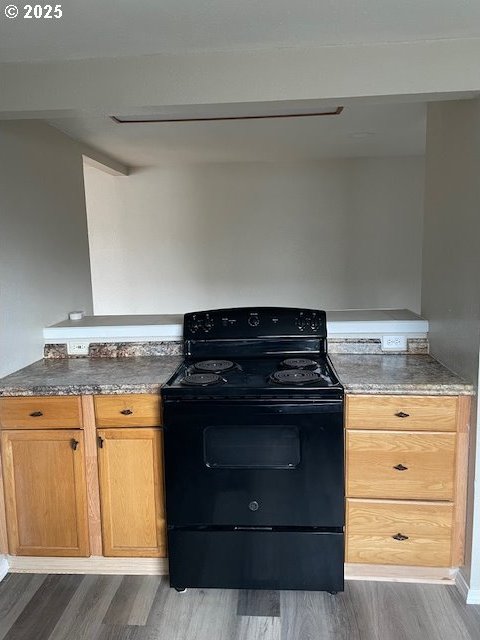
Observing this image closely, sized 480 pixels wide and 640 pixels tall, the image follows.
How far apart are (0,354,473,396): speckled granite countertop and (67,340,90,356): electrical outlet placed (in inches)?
4.7

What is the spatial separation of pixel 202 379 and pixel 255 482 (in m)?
0.47

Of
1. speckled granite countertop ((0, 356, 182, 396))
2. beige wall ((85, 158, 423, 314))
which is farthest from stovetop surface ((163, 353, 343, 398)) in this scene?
beige wall ((85, 158, 423, 314))

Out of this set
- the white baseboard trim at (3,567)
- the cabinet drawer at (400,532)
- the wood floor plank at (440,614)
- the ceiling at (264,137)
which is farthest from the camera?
the ceiling at (264,137)

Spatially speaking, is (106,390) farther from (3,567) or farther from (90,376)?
(3,567)

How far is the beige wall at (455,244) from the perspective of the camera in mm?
1946

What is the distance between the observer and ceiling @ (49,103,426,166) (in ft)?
9.46

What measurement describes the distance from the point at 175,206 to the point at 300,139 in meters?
1.70

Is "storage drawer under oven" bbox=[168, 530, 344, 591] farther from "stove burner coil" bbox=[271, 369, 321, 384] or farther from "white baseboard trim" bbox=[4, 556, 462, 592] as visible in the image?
"stove burner coil" bbox=[271, 369, 321, 384]

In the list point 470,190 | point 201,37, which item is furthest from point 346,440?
point 201,37

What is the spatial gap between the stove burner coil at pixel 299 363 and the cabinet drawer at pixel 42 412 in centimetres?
94

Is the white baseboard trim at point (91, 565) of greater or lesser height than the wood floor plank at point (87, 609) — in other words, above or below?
above

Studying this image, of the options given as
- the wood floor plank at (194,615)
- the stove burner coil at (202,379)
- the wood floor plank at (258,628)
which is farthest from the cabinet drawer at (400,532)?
the stove burner coil at (202,379)

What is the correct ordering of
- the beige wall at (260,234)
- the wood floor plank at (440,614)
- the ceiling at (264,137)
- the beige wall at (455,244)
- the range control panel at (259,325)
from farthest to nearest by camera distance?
the beige wall at (260,234), the ceiling at (264,137), the range control panel at (259,325), the beige wall at (455,244), the wood floor plank at (440,614)

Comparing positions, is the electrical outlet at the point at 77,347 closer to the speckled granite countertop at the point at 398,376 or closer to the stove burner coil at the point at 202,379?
the stove burner coil at the point at 202,379
